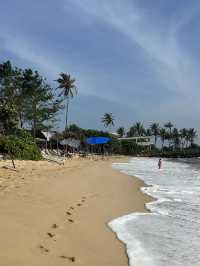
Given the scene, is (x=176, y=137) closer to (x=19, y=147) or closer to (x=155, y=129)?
(x=155, y=129)

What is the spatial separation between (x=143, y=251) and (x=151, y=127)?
447 ft

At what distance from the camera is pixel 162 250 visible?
6.73 meters

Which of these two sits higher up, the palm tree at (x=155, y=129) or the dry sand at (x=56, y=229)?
the palm tree at (x=155, y=129)

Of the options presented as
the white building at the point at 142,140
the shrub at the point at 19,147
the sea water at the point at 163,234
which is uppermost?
the white building at the point at 142,140

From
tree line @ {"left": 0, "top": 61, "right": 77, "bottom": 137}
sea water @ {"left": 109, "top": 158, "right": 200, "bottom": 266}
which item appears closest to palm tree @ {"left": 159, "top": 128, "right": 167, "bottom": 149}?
tree line @ {"left": 0, "top": 61, "right": 77, "bottom": 137}

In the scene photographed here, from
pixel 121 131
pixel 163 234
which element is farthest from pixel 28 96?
pixel 121 131

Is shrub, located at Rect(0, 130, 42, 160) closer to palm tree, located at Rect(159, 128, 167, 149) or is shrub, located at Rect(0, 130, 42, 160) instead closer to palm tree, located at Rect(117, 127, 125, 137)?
palm tree, located at Rect(117, 127, 125, 137)

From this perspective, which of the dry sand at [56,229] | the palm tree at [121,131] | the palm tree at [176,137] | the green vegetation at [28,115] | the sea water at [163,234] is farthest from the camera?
the palm tree at [176,137]

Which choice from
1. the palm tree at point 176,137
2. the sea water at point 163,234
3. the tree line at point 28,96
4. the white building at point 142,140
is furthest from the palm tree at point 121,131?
the sea water at point 163,234

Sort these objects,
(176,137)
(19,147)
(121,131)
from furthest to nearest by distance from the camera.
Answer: (176,137) → (121,131) → (19,147)

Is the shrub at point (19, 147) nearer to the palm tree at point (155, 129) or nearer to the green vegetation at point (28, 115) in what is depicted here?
the green vegetation at point (28, 115)

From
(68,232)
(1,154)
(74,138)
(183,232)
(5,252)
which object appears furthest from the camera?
(74,138)

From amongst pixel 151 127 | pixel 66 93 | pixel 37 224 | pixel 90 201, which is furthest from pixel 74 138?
pixel 151 127

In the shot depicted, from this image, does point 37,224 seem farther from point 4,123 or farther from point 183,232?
point 4,123
